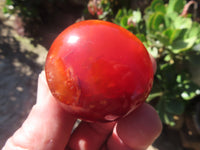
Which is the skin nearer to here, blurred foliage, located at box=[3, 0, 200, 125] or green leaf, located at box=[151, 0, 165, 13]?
blurred foliage, located at box=[3, 0, 200, 125]

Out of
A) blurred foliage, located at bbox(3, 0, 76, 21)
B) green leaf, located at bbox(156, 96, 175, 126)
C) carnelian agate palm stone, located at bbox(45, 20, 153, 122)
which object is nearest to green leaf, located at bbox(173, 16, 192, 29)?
green leaf, located at bbox(156, 96, 175, 126)

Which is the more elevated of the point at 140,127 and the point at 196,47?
the point at 196,47

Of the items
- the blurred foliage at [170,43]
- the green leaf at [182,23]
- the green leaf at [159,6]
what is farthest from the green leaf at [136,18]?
the green leaf at [182,23]

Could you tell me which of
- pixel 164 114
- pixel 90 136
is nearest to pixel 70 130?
pixel 90 136

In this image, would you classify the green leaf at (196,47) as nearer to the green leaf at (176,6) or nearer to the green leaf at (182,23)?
the green leaf at (182,23)

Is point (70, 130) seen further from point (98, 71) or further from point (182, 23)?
point (182, 23)

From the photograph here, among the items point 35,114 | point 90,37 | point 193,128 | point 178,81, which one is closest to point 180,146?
point 193,128

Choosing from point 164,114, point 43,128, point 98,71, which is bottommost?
point 164,114
